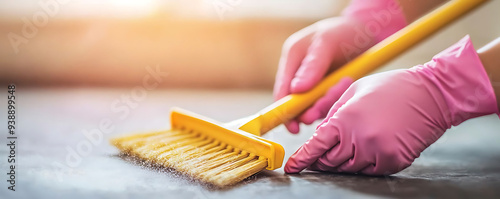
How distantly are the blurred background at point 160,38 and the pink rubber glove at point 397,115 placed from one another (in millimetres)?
1419

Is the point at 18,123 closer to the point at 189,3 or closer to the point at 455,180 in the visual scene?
the point at 455,180

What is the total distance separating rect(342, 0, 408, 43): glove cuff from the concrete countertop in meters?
0.30

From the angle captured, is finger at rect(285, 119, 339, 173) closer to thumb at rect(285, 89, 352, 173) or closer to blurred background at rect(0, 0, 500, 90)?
thumb at rect(285, 89, 352, 173)

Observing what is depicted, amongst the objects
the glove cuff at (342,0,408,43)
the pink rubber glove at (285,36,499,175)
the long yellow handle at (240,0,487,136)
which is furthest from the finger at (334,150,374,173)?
the glove cuff at (342,0,408,43)

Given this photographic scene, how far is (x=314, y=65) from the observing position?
3.09ft

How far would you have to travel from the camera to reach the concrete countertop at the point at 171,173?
579mm

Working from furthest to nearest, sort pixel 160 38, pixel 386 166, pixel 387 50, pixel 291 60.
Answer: pixel 160 38 < pixel 291 60 < pixel 387 50 < pixel 386 166

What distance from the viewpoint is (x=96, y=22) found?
193 cm

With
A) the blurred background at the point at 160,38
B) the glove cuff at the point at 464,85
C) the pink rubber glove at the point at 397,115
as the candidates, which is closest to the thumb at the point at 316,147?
the pink rubber glove at the point at 397,115

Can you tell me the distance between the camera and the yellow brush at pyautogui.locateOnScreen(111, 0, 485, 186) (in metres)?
0.65

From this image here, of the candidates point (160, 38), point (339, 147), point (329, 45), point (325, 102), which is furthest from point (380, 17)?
point (160, 38)

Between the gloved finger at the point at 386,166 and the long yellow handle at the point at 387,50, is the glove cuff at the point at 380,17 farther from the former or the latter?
the gloved finger at the point at 386,166

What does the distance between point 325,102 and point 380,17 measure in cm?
29

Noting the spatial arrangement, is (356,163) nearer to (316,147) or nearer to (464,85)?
(316,147)
